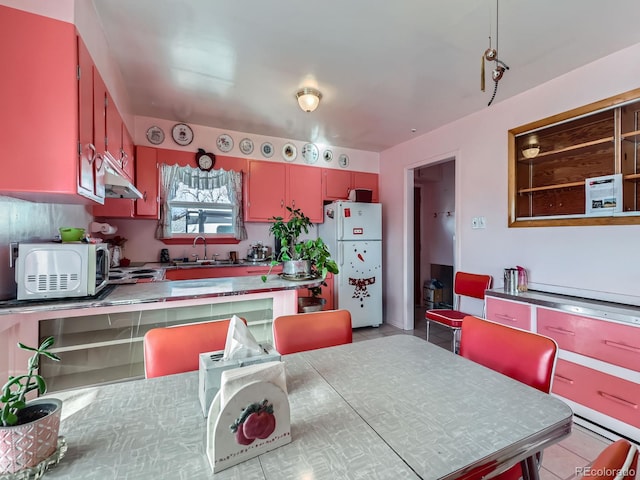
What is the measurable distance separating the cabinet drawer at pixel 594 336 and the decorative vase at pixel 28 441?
2.65m

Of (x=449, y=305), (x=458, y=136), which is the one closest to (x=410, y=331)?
(x=449, y=305)

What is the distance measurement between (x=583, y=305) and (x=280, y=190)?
321cm

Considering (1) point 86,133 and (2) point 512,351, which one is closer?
(2) point 512,351

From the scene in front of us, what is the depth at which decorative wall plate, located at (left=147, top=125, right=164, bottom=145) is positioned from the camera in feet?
11.0

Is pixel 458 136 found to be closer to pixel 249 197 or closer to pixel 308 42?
pixel 308 42

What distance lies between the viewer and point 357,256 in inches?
159

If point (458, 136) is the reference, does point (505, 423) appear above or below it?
below

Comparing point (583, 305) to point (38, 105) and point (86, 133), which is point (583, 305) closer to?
point (86, 133)

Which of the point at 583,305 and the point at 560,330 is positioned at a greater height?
the point at 583,305

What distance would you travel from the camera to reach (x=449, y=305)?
5.16m

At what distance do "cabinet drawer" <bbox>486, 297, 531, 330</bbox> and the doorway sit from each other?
2.35m

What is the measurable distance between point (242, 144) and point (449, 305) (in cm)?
426

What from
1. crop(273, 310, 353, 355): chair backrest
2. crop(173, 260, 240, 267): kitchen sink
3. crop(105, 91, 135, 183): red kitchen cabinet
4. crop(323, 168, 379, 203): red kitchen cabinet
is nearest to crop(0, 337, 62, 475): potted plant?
crop(273, 310, 353, 355): chair backrest

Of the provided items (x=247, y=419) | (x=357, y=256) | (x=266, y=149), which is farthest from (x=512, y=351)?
(x=266, y=149)
